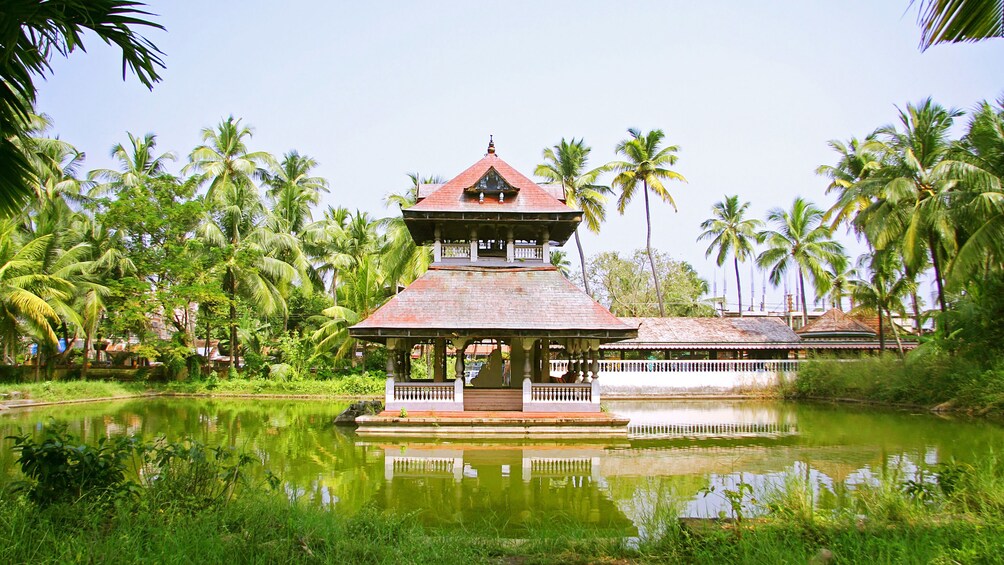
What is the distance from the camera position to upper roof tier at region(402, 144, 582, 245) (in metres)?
15.7

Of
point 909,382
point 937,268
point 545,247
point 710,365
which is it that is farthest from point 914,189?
point 545,247

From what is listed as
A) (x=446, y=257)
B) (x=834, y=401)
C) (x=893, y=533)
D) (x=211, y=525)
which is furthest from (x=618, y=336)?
(x=834, y=401)

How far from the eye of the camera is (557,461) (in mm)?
10797

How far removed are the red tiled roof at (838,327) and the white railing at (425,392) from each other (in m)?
19.6

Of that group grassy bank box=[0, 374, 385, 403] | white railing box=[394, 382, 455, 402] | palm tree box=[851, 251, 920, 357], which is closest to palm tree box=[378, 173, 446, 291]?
grassy bank box=[0, 374, 385, 403]

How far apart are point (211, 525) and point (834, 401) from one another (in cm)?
2261

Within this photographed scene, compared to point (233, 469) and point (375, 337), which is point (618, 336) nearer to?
point (375, 337)

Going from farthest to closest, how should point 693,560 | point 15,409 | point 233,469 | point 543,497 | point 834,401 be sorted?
point 834,401, point 15,409, point 543,497, point 233,469, point 693,560

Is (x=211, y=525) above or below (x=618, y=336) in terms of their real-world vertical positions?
below

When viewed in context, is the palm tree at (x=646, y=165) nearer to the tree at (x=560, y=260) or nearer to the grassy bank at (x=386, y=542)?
the tree at (x=560, y=260)

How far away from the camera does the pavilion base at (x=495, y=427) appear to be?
13414 millimetres

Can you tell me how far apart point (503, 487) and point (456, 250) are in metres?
8.83

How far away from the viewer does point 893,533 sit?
4.61m

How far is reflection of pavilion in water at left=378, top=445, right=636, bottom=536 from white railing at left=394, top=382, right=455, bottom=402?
2.58 m
